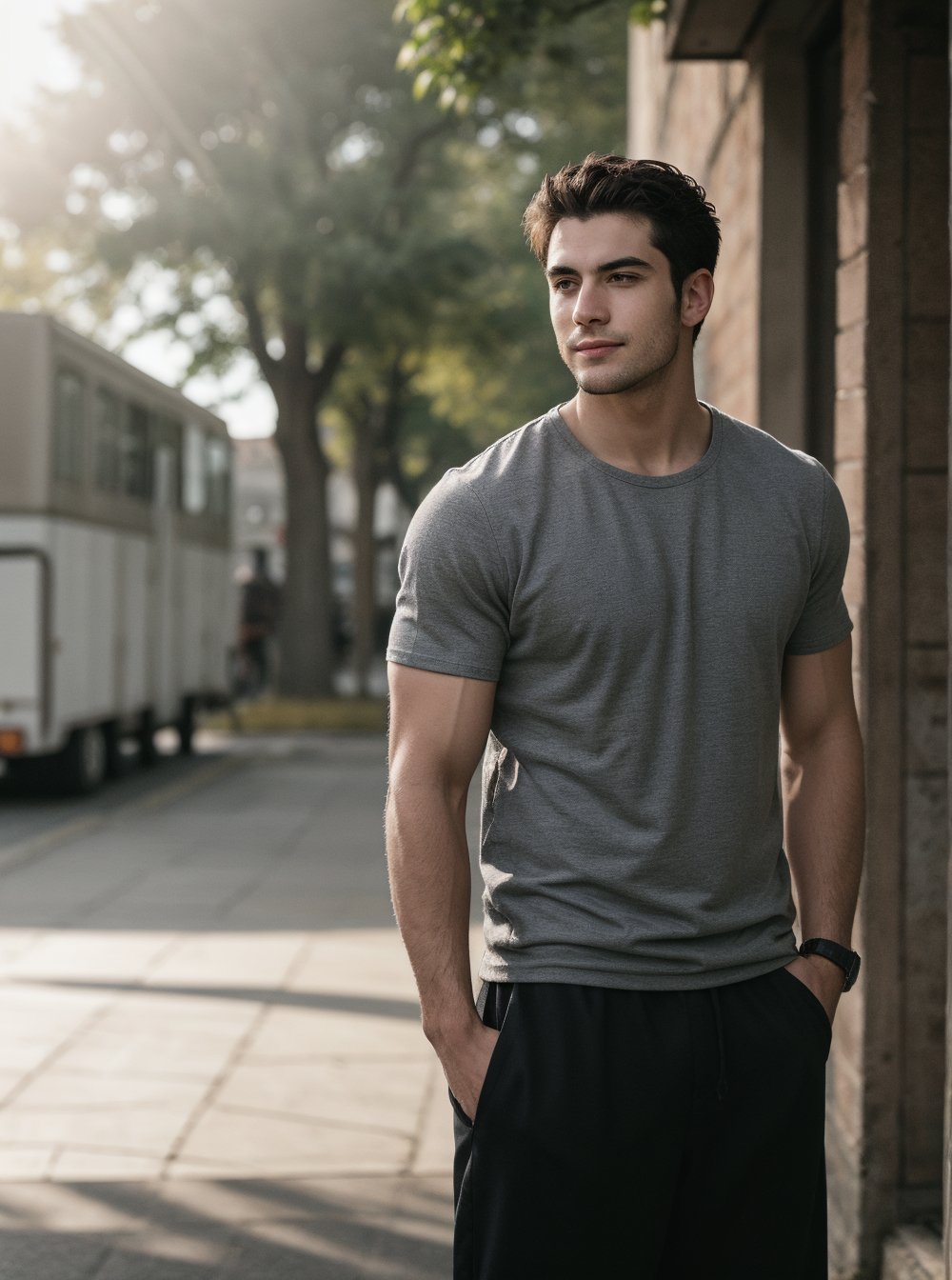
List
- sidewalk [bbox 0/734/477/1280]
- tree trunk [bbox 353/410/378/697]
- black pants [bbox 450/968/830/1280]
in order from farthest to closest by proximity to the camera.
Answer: tree trunk [bbox 353/410/378/697] < sidewalk [bbox 0/734/477/1280] < black pants [bbox 450/968/830/1280]

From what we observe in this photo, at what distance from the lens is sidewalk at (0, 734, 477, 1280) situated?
13.6 ft

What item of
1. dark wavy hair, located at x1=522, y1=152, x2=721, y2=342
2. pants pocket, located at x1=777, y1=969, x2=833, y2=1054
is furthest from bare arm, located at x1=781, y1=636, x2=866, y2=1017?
dark wavy hair, located at x1=522, y1=152, x2=721, y2=342

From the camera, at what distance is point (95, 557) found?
13836mm

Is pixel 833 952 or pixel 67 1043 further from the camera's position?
pixel 67 1043

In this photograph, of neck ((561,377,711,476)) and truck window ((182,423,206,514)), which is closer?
neck ((561,377,711,476))

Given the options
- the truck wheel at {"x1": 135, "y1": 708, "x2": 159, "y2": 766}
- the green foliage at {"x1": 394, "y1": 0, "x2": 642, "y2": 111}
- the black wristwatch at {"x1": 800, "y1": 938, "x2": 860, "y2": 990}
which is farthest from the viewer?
the truck wheel at {"x1": 135, "y1": 708, "x2": 159, "y2": 766}

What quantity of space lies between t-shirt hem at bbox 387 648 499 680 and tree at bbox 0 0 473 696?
18712mm

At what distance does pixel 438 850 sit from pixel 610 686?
298 millimetres

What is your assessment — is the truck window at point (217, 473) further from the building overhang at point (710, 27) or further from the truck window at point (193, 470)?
the building overhang at point (710, 27)

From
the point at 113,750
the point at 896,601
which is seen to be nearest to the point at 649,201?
the point at 896,601

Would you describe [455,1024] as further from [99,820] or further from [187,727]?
[187,727]

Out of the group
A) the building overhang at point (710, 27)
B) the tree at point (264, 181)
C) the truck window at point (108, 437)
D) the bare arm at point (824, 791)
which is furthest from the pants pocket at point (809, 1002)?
the tree at point (264, 181)

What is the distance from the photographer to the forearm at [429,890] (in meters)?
2.25

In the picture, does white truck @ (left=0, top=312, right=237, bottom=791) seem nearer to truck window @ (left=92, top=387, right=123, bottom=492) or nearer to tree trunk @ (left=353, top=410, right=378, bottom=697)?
truck window @ (left=92, top=387, right=123, bottom=492)
